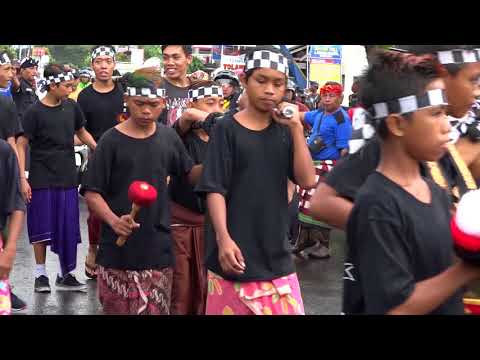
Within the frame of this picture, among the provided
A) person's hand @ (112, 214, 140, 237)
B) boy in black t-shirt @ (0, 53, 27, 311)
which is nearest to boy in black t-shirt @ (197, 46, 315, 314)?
person's hand @ (112, 214, 140, 237)

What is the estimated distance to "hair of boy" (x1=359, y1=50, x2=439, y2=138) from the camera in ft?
9.69

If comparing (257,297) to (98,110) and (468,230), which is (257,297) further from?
(98,110)

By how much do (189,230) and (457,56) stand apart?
2.55 m

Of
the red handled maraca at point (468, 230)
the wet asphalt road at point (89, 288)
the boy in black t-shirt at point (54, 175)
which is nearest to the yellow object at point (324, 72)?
the wet asphalt road at point (89, 288)

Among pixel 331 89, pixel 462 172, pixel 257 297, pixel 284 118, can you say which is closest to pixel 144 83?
pixel 284 118

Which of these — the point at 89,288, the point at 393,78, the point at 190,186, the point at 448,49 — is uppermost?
the point at 448,49

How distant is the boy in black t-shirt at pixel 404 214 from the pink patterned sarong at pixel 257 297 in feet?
4.51

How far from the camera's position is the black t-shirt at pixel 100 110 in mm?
8250

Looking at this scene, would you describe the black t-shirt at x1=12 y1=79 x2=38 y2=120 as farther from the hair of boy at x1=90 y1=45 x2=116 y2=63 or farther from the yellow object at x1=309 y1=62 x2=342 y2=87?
the yellow object at x1=309 y1=62 x2=342 y2=87

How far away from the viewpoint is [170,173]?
18.5ft

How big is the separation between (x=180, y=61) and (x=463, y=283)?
4801mm

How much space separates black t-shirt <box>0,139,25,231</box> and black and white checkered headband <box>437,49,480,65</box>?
240 centimetres

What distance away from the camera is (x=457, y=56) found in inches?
153
